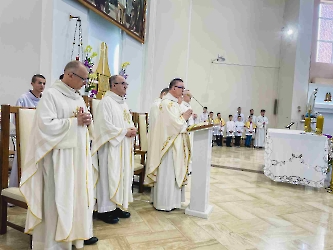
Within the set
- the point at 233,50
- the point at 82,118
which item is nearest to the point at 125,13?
the point at 82,118

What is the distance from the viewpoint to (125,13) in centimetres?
755

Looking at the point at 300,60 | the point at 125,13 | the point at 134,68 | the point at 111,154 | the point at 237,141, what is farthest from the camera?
the point at 237,141

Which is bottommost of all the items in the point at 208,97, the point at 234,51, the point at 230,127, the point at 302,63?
the point at 230,127

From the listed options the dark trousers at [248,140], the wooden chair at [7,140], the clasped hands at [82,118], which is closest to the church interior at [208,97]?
the wooden chair at [7,140]

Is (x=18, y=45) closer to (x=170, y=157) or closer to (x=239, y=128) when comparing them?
(x=170, y=157)

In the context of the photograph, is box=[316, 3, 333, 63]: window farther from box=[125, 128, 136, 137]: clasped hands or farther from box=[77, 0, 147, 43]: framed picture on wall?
box=[125, 128, 136, 137]: clasped hands

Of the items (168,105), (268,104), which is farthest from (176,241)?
(268,104)

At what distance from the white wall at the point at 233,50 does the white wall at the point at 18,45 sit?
9.33 m

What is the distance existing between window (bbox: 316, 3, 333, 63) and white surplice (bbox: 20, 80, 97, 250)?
12690 millimetres

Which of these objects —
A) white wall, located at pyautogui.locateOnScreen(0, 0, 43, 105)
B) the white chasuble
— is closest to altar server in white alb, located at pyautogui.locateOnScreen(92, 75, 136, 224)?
the white chasuble

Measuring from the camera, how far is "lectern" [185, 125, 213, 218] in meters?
3.35

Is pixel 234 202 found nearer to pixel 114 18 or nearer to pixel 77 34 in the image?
pixel 77 34

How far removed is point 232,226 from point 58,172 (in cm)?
196

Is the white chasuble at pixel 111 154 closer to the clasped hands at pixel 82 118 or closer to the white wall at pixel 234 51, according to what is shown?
the clasped hands at pixel 82 118
